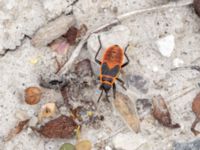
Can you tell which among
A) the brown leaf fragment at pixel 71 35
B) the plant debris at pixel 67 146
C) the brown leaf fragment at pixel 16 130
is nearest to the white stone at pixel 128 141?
the plant debris at pixel 67 146

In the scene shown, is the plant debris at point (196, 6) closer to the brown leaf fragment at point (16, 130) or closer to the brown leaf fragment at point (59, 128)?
the brown leaf fragment at point (59, 128)

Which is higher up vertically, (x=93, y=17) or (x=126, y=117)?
(x=93, y=17)

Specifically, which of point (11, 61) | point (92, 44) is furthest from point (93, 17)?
point (11, 61)

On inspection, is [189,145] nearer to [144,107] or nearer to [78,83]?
[144,107]

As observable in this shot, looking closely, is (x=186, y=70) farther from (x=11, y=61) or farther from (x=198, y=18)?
(x=11, y=61)

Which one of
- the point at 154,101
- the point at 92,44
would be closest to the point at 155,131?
the point at 154,101

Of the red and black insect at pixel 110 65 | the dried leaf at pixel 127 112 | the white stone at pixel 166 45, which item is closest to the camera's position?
the red and black insect at pixel 110 65
